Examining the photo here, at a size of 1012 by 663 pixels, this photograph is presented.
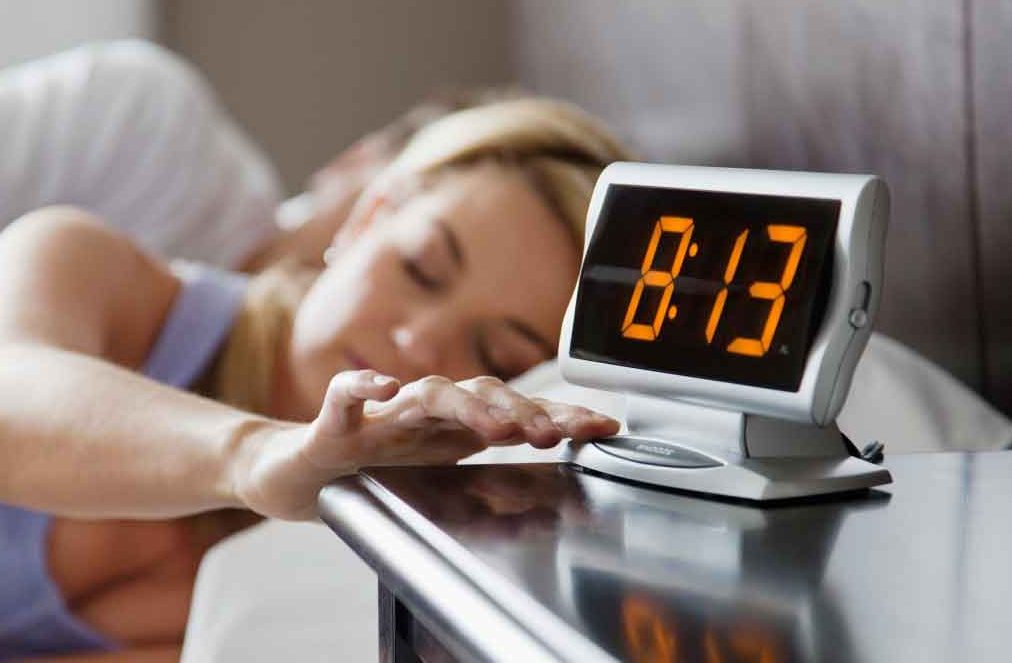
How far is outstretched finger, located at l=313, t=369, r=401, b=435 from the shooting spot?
64 cm

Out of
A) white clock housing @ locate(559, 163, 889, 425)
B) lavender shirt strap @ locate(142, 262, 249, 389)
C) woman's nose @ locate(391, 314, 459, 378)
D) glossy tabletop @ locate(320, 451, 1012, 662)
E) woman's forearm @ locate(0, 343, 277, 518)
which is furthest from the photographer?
lavender shirt strap @ locate(142, 262, 249, 389)

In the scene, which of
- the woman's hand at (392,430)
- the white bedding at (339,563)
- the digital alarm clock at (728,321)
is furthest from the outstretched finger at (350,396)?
the white bedding at (339,563)

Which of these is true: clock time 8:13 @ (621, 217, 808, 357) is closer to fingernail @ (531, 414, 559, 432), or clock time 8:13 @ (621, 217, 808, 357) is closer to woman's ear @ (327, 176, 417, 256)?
fingernail @ (531, 414, 559, 432)

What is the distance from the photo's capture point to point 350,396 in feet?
2.12

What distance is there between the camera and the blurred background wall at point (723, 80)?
102 cm

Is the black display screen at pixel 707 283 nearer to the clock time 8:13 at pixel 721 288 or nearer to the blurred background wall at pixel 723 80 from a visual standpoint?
the clock time 8:13 at pixel 721 288

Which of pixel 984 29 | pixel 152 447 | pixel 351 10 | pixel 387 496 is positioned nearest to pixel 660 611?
pixel 387 496

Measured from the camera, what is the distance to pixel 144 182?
1.81 meters

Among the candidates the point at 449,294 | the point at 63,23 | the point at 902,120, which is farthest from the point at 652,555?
the point at 63,23

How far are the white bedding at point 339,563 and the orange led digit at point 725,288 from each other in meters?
0.28

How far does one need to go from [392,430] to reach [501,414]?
2.2 inches

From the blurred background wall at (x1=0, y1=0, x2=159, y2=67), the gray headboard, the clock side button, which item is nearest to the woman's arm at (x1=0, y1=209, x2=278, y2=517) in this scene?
the clock side button

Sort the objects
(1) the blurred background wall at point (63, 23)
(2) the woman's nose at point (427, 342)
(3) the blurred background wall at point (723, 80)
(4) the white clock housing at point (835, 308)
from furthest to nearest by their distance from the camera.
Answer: (1) the blurred background wall at point (63, 23)
(2) the woman's nose at point (427, 342)
(3) the blurred background wall at point (723, 80)
(4) the white clock housing at point (835, 308)

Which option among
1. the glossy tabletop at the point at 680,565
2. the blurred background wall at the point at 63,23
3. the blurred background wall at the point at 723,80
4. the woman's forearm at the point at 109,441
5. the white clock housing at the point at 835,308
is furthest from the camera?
the blurred background wall at the point at 63,23
